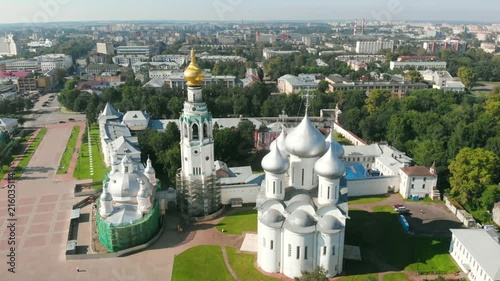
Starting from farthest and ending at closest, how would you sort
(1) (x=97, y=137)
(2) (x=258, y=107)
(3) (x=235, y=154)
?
1. (2) (x=258, y=107)
2. (1) (x=97, y=137)
3. (3) (x=235, y=154)

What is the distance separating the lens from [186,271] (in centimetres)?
2875

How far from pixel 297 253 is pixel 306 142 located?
7748mm

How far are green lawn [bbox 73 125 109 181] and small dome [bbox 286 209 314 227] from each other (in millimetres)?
27123

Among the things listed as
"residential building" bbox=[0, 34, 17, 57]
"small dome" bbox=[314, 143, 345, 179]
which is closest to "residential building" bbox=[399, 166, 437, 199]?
"small dome" bbox=[314, 143, 345, 179]

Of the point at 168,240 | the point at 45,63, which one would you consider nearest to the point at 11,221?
the point at 168,240

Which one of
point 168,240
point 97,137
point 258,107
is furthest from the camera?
point 258,107

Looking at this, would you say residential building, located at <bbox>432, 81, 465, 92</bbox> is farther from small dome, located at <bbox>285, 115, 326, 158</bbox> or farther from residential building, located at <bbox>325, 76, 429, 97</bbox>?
small dome, located at <bbox>285, 115, 326, 158</bbox>

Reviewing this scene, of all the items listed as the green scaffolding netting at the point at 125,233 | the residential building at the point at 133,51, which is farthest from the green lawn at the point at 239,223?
the residential building at the point at 133,51

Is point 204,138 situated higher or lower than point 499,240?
higher

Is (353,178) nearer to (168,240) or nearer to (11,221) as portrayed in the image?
(168,240)

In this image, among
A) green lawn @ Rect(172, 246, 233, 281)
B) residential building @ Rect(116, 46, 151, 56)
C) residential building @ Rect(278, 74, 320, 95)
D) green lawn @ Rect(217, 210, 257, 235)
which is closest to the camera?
green lawn @ Rect(172, 246, 233, 281)

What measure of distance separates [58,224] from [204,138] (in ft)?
50.1

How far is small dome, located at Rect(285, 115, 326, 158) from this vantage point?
28422 millimetres

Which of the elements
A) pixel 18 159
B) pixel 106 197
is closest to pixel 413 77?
pixel 18 159
